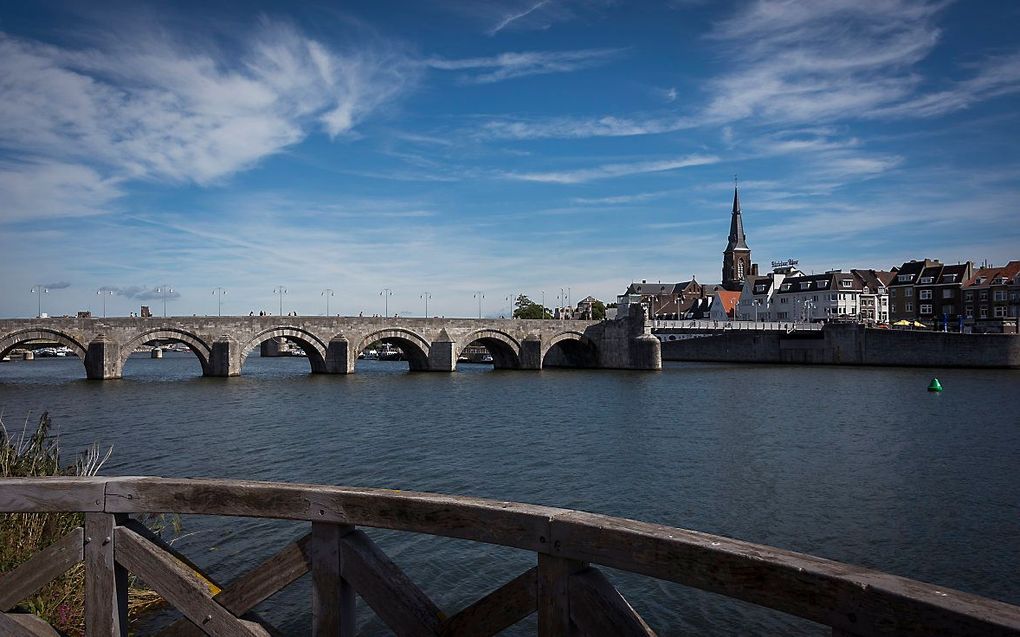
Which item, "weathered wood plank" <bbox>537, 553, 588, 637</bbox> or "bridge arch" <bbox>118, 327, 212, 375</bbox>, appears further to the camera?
"bridge arch" <bbox>118, 327, 212, 375</bbox>

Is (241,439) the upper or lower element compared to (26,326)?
lower

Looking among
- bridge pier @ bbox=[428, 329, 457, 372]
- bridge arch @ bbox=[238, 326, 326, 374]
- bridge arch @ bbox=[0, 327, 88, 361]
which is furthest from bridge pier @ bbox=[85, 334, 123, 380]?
bridge pier @ bbox=[428, 329, 457, 372]

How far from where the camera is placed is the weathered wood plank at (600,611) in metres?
3.32

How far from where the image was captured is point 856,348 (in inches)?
3076

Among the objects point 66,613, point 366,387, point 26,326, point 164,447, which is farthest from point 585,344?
point 66,613

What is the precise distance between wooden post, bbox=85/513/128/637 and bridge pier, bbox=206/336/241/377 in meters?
62.9

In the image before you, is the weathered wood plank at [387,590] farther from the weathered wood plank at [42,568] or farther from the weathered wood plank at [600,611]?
the weathered wood plank at [42,568]

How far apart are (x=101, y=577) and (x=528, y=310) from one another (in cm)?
13473

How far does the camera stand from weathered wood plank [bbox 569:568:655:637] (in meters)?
3.32

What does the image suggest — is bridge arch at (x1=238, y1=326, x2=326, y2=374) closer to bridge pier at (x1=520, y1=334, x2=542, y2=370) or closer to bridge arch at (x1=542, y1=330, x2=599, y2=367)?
bridge pier at (x1=520, y1=334, x2=542, y2=370)

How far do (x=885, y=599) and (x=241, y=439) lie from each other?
93.8 ft

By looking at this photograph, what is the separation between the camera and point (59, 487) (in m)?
4.22

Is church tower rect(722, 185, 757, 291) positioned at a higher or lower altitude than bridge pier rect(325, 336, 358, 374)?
higher

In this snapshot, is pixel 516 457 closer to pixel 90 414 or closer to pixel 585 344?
pixel 90 414
